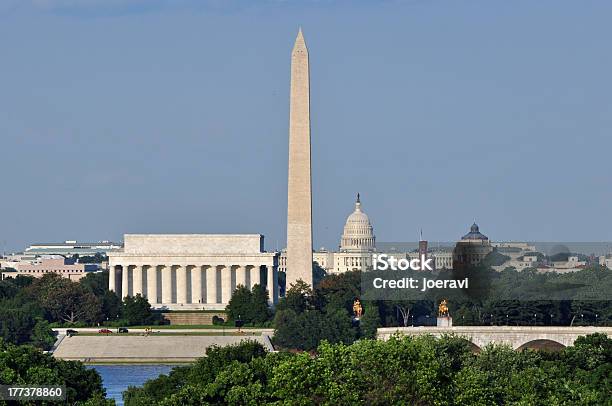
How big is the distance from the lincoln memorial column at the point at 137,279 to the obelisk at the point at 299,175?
60.2ft

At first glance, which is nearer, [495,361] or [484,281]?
[495,361]

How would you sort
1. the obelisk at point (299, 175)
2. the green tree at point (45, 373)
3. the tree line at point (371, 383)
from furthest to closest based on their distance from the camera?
the obelisk at point (299, 175), the green tree at point (45, 373), the tree line at point (371, 383)

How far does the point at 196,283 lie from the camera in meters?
164

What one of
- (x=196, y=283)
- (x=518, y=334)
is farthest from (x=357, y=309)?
(x=196, y=283)

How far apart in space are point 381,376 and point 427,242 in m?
87.2

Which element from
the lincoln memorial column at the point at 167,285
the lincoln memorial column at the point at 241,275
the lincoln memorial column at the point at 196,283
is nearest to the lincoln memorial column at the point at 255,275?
the lincoln memorial column at the point at 241,275

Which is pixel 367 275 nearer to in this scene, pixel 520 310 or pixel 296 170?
pixel 296 170

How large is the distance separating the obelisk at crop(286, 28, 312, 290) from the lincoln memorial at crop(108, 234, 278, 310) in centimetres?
1593

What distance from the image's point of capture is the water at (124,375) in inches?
3959

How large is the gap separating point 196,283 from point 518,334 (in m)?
51.5

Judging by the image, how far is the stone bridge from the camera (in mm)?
114188

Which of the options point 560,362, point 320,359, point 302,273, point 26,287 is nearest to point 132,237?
point 26,287

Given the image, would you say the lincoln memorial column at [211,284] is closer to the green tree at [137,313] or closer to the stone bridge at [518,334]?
the green tree at [137,313]

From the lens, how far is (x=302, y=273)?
14775 centimetres
